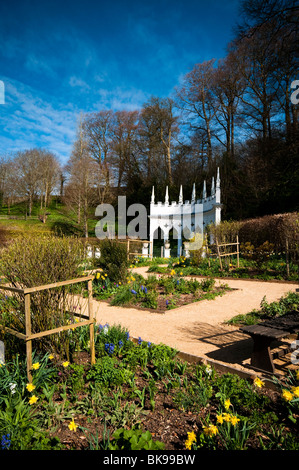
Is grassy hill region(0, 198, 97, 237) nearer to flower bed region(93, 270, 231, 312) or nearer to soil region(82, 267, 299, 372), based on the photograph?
flower bed region(93, 270, 231, 312)

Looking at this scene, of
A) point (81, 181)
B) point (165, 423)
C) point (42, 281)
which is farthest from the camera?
point (81, 181)

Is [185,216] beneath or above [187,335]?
above

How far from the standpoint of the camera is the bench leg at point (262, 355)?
3514 mm

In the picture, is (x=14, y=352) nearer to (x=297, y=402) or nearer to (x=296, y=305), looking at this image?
(x=297, y=402)

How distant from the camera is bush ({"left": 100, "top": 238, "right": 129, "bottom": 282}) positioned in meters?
9.16

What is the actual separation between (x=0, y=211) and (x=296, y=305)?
1696 inches

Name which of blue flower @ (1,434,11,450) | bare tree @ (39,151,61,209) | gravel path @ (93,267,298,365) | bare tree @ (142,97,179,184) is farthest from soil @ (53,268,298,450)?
bare tree @ (39,151,61,209)

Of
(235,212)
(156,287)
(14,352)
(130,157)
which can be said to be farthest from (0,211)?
(14,352)

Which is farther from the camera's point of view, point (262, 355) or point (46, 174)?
point (46, 174)

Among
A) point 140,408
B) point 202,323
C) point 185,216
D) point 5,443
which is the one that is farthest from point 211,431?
point 185,216

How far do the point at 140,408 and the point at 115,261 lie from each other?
6.73 meters

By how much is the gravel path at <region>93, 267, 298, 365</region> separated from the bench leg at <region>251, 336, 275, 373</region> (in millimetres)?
391

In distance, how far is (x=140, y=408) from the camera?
2770 millimetres

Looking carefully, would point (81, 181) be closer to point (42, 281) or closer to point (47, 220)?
point (47, 220)
